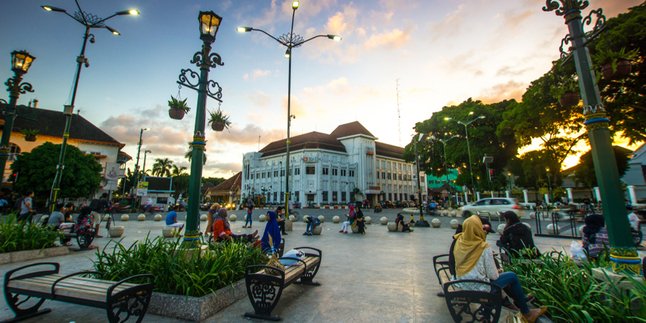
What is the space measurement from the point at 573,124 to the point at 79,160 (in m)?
52.3

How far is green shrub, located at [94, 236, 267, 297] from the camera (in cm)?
413

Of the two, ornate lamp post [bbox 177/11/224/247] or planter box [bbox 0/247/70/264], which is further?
planter box [bbox 0/247/70/264]

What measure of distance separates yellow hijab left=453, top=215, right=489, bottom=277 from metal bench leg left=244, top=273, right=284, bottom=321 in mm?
2509

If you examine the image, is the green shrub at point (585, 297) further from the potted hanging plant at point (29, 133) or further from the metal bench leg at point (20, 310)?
the potted hanging plant at point (29, 133)

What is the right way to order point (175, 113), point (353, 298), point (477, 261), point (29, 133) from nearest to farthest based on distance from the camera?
point (477, 261)
point (353, 298)
point (175, 113)
point (29, 133)

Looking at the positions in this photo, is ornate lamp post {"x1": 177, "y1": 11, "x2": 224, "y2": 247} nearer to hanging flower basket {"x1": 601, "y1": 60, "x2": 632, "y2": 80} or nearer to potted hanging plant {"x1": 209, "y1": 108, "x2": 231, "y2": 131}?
potted hanging plant {"x1": 209, "y1": 108, "x2": 231, "y2": 131}

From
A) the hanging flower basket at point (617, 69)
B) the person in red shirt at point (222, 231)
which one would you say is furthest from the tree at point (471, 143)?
the person in red shirt at point (222, 231)

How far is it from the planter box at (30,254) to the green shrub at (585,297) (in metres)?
11.3

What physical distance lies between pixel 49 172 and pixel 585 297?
156ft

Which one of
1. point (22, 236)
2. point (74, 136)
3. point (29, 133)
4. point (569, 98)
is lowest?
point (22, 236)

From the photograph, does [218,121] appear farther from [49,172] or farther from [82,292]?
[49,172]

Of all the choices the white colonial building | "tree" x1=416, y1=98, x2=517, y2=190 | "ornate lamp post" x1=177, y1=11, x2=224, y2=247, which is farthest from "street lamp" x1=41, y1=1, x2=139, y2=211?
the white colonial building

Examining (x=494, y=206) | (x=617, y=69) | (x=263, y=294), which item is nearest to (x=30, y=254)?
(x=263, y=294)

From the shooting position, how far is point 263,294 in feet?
12.8
